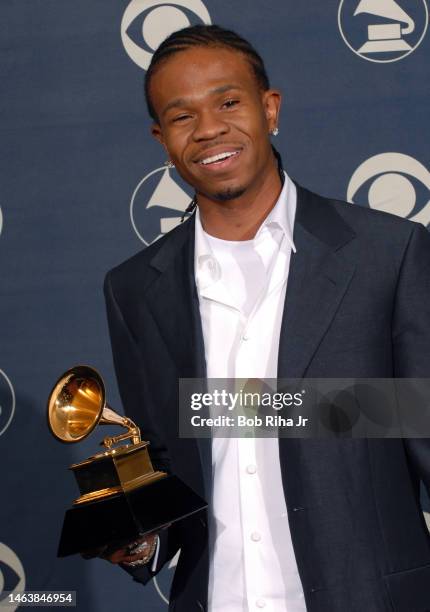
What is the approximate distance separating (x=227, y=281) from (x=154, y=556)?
542 millimetres

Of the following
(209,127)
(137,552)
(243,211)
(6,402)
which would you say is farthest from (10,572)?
(209,127)

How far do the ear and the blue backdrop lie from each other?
0.69m

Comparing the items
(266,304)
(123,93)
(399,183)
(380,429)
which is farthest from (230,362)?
(123,93)

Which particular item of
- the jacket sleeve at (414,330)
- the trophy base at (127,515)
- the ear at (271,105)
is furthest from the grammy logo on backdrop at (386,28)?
the trophy base at (127,515)

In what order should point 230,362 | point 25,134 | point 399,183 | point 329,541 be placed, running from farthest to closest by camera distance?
1. point 25,134
2. point 399,183
3. point 230,362
4. point 329,541

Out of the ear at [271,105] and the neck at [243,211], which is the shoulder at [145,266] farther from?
the ear at [271,105]

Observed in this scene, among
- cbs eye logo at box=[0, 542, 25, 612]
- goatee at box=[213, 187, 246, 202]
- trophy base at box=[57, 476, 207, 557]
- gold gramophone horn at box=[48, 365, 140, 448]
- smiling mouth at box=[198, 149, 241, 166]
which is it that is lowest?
trophy base at box=[57, 476, 207, 557]

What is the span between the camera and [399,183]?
2607 millimetres

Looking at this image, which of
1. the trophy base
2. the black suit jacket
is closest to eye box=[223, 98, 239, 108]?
the black suit jacket

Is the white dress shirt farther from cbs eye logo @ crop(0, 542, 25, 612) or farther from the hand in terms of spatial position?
cbs eye logo @ crop(0, 542, 25, 612)

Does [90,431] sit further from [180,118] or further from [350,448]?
[180,118]

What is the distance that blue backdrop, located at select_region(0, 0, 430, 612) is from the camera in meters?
2.60

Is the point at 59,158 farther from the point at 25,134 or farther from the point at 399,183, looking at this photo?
the point at 399,183

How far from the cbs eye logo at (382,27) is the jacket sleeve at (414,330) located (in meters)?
1.02
